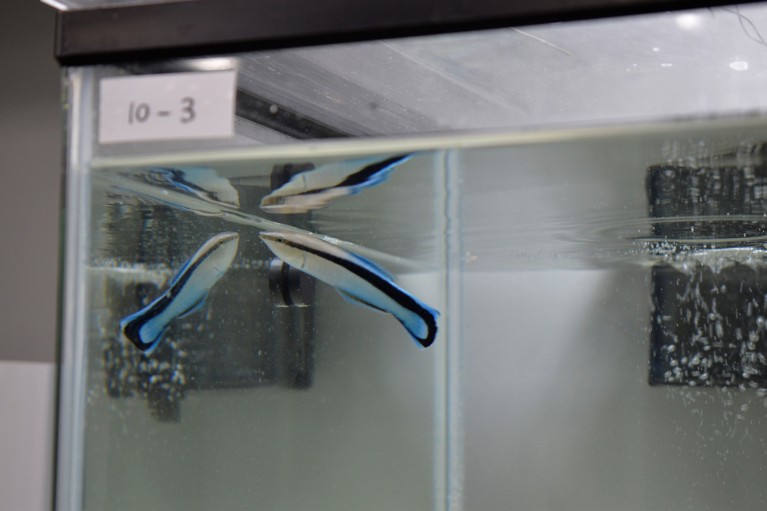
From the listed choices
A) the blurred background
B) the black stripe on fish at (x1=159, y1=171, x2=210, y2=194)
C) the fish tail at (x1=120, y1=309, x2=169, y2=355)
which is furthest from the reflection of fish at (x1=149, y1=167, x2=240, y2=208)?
the blurred background

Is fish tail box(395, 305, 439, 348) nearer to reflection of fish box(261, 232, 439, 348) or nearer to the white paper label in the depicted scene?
reflection of fish box(261, 232, 439, 348)

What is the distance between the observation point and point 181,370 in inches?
25.8

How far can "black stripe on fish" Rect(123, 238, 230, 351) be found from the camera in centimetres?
64

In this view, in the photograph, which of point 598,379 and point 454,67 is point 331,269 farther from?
point 598,379

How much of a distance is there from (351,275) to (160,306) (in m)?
0.16

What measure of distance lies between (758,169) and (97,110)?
51cm

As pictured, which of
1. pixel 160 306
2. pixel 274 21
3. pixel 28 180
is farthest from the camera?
pixel 28 180

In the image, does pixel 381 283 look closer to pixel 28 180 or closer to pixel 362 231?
pixel 362 231

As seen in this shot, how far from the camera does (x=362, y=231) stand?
0.73 meters

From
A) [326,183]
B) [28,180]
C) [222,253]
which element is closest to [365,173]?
[326,183]

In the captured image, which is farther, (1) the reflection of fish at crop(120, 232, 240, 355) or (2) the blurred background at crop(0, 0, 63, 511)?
(2) the blurred background at crop(0, 0, 63, 511)

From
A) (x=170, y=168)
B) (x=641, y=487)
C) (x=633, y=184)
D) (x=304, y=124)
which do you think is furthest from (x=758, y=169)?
(x=641, y=487)

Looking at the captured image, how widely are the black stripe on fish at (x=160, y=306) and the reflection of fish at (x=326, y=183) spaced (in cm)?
6

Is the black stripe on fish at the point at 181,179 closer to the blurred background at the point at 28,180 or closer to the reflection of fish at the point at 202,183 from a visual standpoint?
the reflection of fish at the point at 202,183
